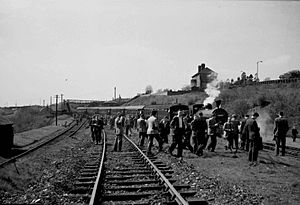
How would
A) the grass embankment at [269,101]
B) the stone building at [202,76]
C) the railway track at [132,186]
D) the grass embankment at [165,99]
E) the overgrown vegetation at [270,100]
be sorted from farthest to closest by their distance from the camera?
the stone building at [202,76], the grass embankment at [165,99], the overgrown vegetation at [270,100], the grass embankment at [269,101], the railway track at [132,186]

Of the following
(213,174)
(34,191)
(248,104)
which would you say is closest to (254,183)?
(213,174)

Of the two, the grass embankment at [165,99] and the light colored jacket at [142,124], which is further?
the grass embankment at [165,99]

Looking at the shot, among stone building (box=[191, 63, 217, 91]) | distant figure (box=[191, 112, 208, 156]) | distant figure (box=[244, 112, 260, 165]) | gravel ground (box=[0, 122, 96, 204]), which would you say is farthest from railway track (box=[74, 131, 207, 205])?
stone building (box=[191, 63, 217, 91])

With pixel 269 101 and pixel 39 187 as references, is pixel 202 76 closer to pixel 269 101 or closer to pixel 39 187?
pixel 269 101

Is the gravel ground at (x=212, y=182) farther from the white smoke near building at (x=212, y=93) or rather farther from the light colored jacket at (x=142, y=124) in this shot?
the white smoke near building at (x=212, y=93)

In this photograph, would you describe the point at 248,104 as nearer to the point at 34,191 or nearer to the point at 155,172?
the point at 155,172

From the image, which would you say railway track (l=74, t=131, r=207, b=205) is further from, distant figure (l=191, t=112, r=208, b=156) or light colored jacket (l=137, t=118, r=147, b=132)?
light colored jacket (l=137, t=118, r=147, b=132)

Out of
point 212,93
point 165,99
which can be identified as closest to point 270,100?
point 212,93

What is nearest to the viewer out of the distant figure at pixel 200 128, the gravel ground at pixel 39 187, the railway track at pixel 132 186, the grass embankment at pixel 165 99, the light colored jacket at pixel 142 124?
the railway track at pixel 132 186

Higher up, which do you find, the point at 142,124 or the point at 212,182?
the point at 142,124

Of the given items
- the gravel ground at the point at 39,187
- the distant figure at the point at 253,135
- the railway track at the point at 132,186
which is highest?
the distant figure at the point at 253,135

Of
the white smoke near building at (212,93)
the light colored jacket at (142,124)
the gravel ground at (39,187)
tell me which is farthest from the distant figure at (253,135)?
the white smoke near building at (212,93)

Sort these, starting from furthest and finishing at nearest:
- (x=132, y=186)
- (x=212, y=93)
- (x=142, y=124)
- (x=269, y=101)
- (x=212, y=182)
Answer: (x=212, y=93), (x=269, y=101), (x=142, y=124), (x=212, y=182), (x=132, y=186)

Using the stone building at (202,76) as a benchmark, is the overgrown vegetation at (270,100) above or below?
below
